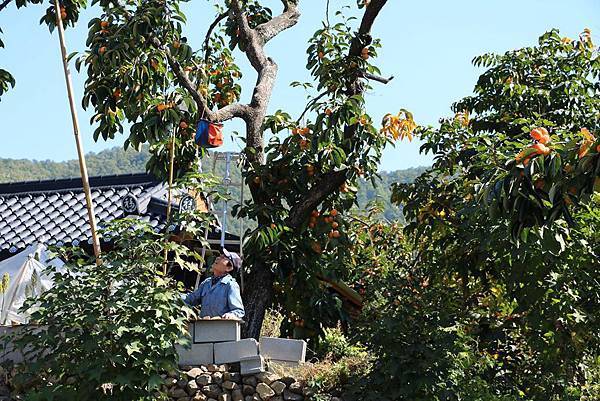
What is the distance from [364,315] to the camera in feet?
21.6

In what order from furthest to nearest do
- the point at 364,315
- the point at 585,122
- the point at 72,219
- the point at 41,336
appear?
the point at 72,219 → the point at 585,122 → the point at 364,315 → the point at 41,336

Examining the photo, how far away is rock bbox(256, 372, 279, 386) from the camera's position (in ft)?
19.7

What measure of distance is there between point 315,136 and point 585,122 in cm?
276

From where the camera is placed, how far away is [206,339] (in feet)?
20.2

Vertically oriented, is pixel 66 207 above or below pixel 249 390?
above

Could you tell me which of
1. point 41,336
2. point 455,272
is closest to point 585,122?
point 455,272

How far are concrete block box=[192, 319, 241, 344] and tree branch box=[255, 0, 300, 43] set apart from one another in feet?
9.32

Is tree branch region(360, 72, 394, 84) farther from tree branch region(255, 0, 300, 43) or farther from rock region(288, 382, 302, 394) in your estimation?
rock region(288, 382, 302, 394)

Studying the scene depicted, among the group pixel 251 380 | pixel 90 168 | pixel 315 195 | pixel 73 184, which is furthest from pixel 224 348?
pixel 90 168

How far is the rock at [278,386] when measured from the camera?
5.98 m

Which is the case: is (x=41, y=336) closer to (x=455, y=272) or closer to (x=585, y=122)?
(x=455, y=272)

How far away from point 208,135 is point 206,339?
1.52m

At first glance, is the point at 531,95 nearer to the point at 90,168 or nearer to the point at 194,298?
the point at 194,298

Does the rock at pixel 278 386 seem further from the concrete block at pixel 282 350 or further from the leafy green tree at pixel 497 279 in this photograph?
the leafy green tree at pixel 497 279
